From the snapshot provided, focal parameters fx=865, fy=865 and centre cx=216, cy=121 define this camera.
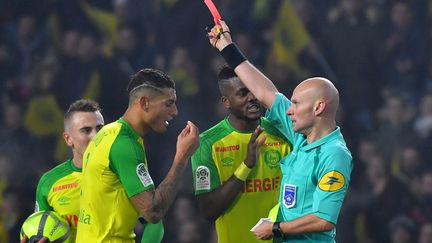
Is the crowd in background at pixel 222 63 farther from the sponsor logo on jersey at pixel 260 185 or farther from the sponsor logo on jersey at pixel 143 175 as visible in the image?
the sponsor logo on jersey at pixel 143 175

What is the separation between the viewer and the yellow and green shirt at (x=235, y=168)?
447 cm

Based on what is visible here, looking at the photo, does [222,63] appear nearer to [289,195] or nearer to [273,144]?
[273,144]

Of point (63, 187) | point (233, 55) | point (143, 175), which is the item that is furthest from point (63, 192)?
point (233, 55)

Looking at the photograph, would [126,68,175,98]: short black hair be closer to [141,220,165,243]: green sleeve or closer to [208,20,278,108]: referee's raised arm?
[208,20,278,108]: referee's raised arm

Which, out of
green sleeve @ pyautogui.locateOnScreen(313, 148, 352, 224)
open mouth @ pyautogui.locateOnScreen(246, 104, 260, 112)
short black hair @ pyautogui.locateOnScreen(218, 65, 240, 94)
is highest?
short black hair @ pyautogui.locateOnScreen(218, 65, 240, 94)

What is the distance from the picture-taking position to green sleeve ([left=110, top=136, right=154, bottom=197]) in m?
3.85

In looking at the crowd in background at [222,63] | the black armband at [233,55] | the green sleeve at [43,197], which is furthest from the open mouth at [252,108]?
the crowd in background at [222,63]

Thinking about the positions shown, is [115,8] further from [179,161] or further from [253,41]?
[179,161]

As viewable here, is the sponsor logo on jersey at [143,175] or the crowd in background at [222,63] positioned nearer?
the sponsor logo on jersey at [143,175]

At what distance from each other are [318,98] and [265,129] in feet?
2.44

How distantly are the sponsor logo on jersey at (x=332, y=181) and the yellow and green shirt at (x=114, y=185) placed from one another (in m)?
0.79

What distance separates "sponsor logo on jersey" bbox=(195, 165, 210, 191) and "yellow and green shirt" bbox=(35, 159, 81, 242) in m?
0.69

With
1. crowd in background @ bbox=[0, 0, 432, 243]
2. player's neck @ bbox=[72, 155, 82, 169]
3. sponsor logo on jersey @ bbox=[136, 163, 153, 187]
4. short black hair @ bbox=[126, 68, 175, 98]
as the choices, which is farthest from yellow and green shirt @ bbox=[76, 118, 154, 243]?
crowd in background @ bbox=[0, 0, 432, 243]

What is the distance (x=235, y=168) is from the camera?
4.54 metres
